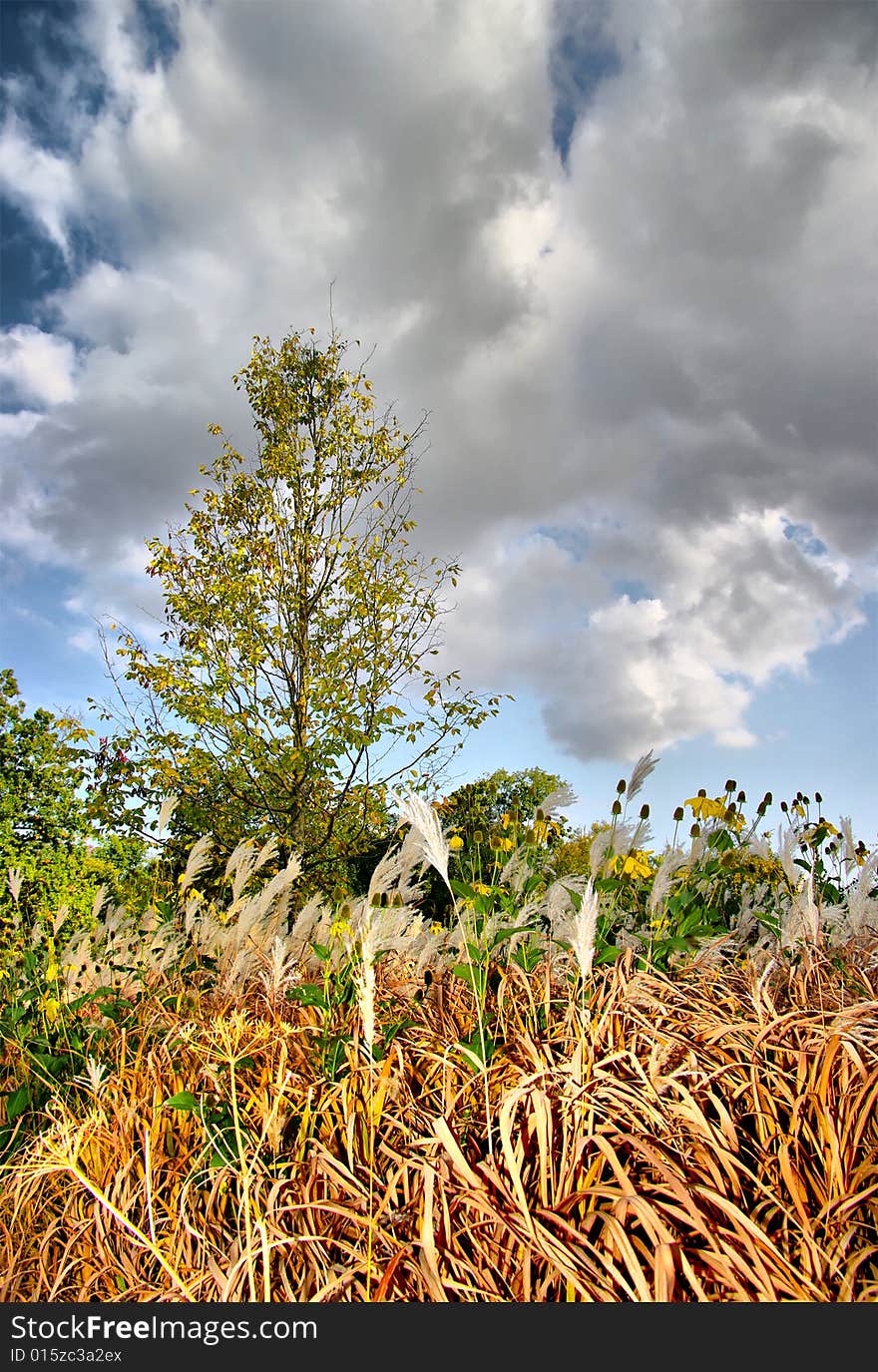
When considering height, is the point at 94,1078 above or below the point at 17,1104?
above

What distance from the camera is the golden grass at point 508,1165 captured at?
179 cm

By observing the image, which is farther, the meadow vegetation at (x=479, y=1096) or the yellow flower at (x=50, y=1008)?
the yellow flower at (x=50, y=1008)

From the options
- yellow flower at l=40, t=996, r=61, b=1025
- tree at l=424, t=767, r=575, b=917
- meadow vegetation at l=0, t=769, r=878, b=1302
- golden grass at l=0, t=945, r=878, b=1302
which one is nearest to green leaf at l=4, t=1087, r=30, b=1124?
meadow vegetation at l=0, t=769, r=878, b=1302

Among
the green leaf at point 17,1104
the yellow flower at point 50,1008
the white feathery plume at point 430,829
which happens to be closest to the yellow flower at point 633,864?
the white feathery plume at point 430,829

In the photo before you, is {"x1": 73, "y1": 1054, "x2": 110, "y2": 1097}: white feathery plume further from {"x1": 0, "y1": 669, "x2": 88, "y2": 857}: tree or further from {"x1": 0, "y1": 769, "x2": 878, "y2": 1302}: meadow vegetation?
{"x1": 0, "y1": 669, "x2": 88, "y2": 857}: tree

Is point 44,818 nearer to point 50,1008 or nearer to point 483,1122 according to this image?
point 50,1008

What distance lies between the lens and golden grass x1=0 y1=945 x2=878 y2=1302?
179 centimetres

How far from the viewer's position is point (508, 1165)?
6.29ft

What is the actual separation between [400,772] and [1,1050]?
538cm

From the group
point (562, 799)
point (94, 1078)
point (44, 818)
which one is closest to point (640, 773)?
point (562, 799)

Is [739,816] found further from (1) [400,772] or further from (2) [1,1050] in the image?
(1) [400,772]

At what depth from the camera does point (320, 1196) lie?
7.29 ft

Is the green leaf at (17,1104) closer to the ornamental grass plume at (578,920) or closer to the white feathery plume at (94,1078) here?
the white feathery plume at (94,1078)

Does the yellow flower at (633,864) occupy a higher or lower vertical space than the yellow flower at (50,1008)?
higher
